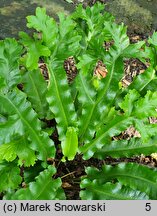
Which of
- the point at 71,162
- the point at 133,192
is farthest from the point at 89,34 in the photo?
the point at 133,192

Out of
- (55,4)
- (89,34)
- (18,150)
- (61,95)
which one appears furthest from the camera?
(55,4)

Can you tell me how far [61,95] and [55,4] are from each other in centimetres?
139

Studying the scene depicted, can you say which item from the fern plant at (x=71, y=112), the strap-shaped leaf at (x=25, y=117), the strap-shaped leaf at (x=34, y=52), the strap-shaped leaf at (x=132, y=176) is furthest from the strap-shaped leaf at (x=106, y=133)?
the strap-shaped leaf at (x=34, y=52)

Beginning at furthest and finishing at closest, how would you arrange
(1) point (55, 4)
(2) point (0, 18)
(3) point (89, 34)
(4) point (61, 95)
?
(1) point (55, 4) → (2) point (0, 18) → (3) point (89, 34) → (4) point (61, 95)

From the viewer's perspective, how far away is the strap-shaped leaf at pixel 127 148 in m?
2.48

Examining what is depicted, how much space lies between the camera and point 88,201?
90.0 inches

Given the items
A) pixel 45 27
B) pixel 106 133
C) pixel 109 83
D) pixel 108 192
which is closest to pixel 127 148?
pixel 106 133

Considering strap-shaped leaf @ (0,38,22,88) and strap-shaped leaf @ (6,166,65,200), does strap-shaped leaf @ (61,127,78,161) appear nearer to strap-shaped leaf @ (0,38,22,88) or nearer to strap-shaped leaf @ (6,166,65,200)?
strap-shaped leaf @ (6,166,65,200)

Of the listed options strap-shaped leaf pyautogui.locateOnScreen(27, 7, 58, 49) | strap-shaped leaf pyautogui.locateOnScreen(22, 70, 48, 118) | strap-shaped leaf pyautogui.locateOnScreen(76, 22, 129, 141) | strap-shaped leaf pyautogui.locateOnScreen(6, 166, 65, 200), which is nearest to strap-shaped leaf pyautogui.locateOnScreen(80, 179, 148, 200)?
strap-shaped leaf pyautogui.locateOnScreen(6, 166, 65, 200)

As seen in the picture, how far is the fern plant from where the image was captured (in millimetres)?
2281

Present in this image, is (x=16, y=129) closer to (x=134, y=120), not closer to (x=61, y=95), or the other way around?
(x=61, y=95)

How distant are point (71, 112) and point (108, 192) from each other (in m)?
0.58

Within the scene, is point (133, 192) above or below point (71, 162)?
below

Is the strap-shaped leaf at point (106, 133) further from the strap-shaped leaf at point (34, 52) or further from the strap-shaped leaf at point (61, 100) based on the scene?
the strap-shaped leaf at point (34, 52)
